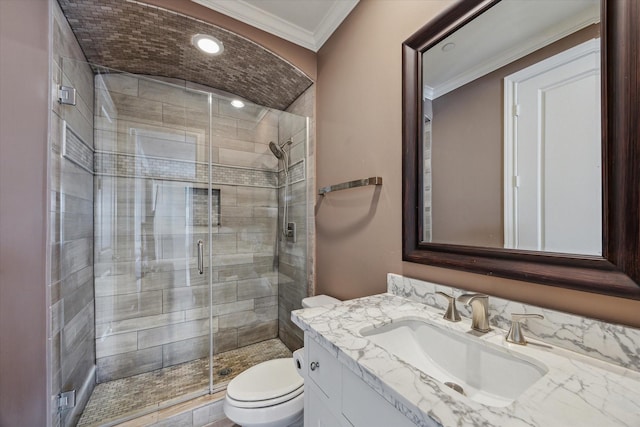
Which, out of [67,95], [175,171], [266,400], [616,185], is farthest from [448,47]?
[175,171]

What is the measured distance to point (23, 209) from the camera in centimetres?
111

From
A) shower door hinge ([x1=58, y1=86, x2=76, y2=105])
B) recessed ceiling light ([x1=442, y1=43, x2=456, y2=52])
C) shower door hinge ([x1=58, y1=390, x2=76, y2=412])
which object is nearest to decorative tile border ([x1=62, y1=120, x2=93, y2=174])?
shower door hinge ([x1=58, y1=86, x2=76, y2=105])

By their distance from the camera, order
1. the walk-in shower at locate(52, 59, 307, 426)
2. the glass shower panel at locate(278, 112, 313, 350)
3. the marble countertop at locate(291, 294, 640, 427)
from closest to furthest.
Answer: the marble countertop at locate(291, 294, 640, 427) → the walk-in shower at locate(52, 59, 307, 426) → the glass shower panel at locate(278, 112, 313, 350)

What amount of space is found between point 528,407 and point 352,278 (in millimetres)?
1035

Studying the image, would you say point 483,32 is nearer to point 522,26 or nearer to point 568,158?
point 522,26

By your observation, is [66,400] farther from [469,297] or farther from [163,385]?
[469,297]

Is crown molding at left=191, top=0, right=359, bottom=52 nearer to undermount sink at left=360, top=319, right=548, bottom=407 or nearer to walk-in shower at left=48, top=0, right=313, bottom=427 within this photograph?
walk-in shower at left=48, top=0, right=313, bottom=427

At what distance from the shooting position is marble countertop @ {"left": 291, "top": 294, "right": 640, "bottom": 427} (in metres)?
0.43

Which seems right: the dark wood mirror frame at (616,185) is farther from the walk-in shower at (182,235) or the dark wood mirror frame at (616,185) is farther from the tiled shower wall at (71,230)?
the tiled shower wall at (71,230)

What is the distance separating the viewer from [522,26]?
806 mm

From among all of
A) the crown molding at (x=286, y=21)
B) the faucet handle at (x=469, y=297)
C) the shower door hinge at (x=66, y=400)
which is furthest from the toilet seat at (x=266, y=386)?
the crown molding at (x=286, y=21)

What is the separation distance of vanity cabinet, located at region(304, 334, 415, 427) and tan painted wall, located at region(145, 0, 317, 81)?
178cm

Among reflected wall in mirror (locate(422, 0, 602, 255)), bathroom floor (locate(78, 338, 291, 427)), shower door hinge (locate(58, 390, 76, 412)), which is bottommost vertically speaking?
bathroom floor (locate(78, 338, 291, 427))

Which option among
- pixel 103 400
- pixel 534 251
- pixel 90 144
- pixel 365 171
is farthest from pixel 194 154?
pixel 534 251
